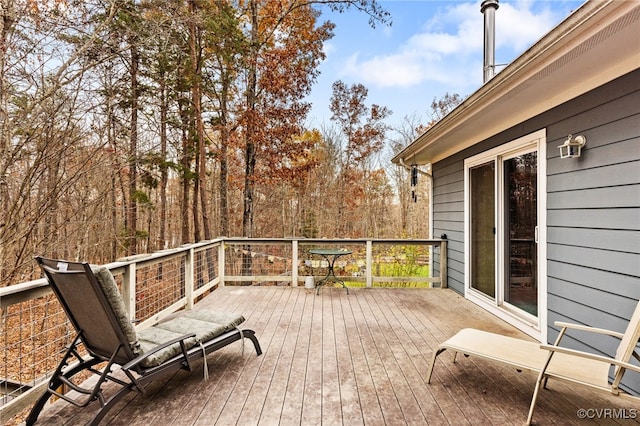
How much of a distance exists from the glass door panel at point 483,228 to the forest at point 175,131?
15.1ft

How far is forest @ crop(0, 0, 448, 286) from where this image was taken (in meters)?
4.28

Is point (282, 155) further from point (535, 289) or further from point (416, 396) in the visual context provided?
point (416, 396)

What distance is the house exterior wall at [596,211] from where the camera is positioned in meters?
2.30

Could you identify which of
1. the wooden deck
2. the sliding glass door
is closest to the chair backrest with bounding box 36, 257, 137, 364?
the wooden deck

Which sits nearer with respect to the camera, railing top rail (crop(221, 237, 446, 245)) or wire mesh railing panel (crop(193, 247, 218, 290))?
wire mesh railing panel (crop(193, 247, 218, 290))

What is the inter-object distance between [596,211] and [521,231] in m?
1.11

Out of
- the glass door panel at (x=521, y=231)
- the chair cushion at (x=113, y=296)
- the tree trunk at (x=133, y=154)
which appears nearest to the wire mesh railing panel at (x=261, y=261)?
the tree trunk at (x=133, y=154)

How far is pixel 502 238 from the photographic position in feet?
13.1

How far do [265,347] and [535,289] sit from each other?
9.47 ft

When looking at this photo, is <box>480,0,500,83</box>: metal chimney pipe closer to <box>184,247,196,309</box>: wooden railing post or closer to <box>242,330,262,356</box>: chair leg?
<box>242,330,262,356</box>: chair leg

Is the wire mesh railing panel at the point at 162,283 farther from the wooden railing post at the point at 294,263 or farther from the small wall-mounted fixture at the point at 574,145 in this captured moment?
the small wall-mounted fixture at the point at 574,145

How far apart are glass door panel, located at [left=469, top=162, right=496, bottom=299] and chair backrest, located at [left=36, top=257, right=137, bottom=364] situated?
13.5 ft

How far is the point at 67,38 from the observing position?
4547 mm

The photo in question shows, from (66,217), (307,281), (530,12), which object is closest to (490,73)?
(530,12)
